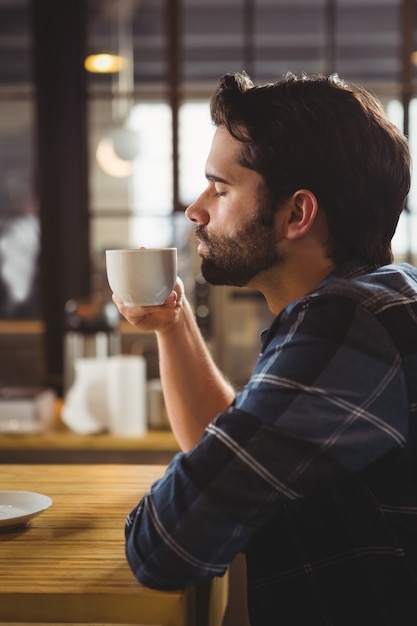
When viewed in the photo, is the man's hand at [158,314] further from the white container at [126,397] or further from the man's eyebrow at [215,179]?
the white container at [126,397]

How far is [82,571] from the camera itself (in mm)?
993

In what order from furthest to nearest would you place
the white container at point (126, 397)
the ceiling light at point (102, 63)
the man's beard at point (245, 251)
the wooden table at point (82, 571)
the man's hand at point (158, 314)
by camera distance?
the ceiling light at point (102, 63)
the white container at point (126, 397)
the man's hand at point (158, 314)
the man's beard at point (245, 251)
the wooden table at point (82, 571)

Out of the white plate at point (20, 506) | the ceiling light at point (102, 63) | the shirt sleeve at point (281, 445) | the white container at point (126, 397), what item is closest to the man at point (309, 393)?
the shirt sleeve at point (281, 445)

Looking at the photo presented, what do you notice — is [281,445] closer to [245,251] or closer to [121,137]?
[245,251]

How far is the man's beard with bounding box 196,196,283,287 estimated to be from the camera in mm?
1243

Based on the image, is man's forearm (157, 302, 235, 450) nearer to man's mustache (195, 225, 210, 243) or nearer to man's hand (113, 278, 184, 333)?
man's hand (113, 278, 184, 333)

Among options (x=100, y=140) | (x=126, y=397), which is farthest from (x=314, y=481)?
(x=100, y=140)

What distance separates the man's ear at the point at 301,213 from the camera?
1196 millimetres

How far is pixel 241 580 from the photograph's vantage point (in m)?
1.61

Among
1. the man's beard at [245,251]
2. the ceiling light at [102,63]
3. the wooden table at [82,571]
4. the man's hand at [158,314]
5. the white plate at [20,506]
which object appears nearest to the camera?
the wooden table at [82,571]

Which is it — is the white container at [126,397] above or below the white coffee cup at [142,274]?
below

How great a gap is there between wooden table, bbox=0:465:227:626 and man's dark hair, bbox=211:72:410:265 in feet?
1.64

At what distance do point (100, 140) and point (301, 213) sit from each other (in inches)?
148

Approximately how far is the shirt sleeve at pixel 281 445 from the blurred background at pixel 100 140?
3.65m
